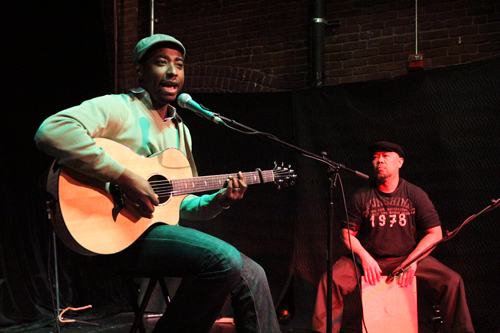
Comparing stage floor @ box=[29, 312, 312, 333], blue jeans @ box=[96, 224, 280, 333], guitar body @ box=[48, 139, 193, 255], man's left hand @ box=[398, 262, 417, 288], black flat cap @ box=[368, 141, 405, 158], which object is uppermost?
black flat cap @ box=[368, 141, 405, 158]

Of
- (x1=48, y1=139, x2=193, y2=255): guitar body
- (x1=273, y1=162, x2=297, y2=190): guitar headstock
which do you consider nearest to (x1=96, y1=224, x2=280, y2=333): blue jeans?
(x1=48, y1=139, x2=193, y2=255): guitar body

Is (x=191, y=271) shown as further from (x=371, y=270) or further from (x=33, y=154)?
(x=33, y=154)

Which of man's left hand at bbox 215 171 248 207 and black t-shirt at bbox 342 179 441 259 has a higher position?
man's left hand at bbox 215 171 248 207

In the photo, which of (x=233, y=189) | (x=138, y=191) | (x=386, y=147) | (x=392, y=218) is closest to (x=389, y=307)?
A: (x=392, y=218)

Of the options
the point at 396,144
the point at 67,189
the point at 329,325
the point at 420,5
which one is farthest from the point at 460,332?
the point at 420,5

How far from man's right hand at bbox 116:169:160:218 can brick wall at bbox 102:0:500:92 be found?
3.57 metres

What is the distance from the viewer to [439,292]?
378 cm

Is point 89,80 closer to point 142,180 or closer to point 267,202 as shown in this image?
point 267,202

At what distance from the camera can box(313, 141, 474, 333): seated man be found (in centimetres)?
376

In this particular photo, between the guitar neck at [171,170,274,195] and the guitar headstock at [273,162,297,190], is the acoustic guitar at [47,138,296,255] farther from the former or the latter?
the guitar headstock at [273,162,297,190]

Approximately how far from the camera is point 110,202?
2.40 meters

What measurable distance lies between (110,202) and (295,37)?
12.9 ft

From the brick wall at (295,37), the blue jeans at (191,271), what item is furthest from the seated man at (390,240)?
the brick wall at (295,37)

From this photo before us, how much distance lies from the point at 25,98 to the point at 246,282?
119 inches
